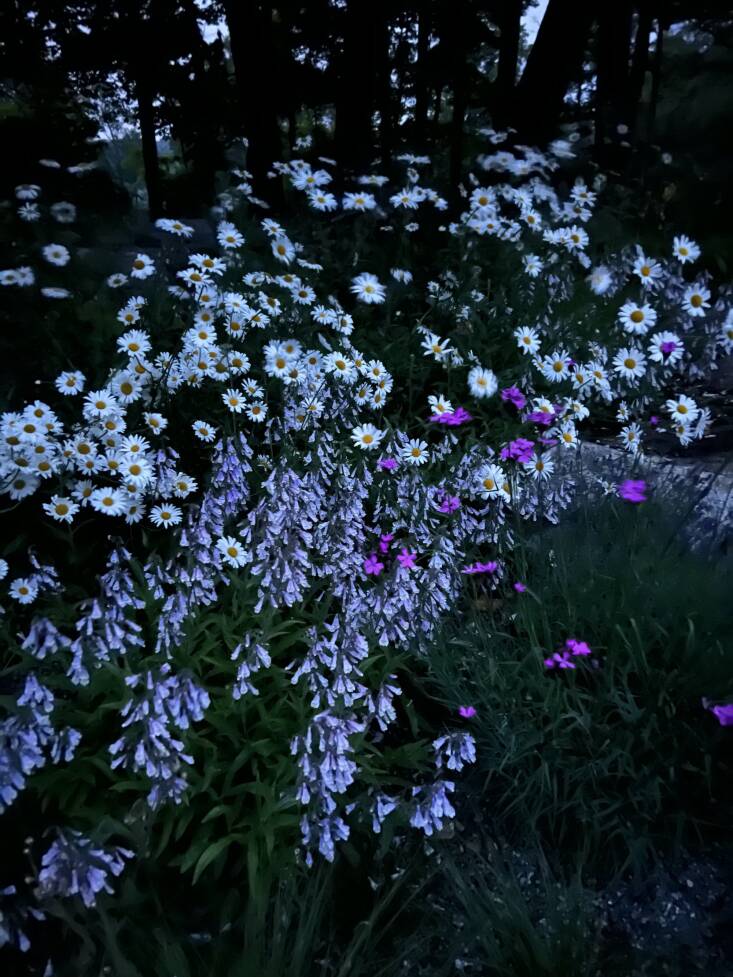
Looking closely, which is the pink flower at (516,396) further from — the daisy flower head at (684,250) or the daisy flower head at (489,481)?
the daisy flower head at (684,250)

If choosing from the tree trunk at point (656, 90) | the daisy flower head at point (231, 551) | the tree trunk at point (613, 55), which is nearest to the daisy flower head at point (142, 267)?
the daisy flower head at point (231, 551)

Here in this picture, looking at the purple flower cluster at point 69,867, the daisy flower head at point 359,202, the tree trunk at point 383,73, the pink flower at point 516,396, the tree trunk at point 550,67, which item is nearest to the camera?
the purple flower cluster at point 69,867

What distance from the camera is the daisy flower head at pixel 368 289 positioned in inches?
193

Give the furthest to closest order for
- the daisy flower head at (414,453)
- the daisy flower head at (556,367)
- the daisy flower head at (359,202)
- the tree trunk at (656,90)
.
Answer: the tree trunk at (656,90) < the daisy flower head at (359,202) < the daisy flower head at (556,367) < the daisy flower head at (414,453)

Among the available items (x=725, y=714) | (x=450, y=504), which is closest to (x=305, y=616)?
(x=450, y=504)

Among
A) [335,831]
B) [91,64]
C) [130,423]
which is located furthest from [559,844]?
[91,64]

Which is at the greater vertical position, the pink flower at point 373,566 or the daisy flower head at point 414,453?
the daisy flower head at point 414,453

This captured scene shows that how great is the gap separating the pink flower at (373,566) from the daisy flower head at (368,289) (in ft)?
6.83

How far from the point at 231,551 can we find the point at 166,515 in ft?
1.58

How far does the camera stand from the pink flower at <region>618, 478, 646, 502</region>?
313 cm

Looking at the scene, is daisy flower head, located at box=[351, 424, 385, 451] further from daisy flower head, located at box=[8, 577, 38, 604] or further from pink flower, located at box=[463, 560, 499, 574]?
daisy flower head, located at box=[8, 577, 38, 604]

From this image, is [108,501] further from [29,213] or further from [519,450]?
[29,213]

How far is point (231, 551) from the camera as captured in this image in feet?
10.1

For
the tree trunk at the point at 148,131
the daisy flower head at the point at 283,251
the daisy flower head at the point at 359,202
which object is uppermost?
the daisy flower head at the point at 359,202
